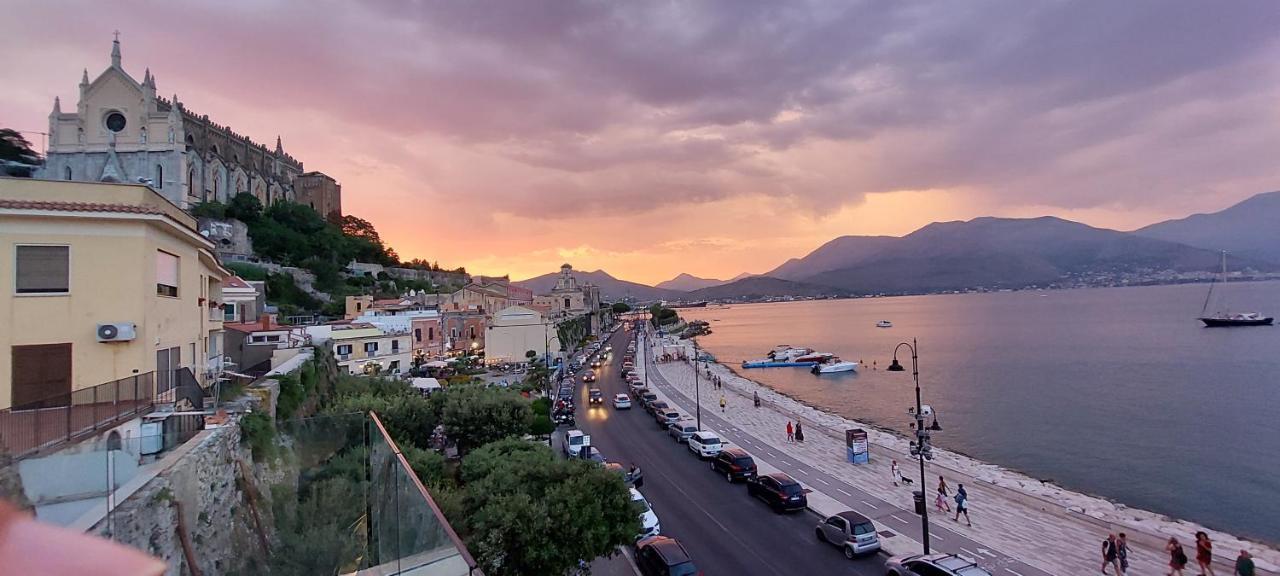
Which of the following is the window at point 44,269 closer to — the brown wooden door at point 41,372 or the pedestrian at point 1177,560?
the brown wooden door at point 41,372

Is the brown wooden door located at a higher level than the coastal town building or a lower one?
higher

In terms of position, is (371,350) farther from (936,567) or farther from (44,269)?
(936,567)

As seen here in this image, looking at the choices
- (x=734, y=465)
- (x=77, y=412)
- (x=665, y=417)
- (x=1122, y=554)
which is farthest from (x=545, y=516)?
(x=665, y=417)

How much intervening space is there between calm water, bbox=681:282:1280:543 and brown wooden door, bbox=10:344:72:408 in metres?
29.2

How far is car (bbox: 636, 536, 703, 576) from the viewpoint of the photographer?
11930 mm

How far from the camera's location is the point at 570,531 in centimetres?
1047

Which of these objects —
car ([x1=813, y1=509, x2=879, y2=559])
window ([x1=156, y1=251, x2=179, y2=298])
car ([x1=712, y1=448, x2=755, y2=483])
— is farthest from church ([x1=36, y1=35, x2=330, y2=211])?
car ([x1=813, y1=509, x2=879, y2=559])

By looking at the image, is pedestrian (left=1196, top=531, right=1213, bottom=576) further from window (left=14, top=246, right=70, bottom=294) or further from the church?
the church

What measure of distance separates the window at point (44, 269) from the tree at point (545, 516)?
7.17m

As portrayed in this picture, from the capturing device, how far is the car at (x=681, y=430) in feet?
83.0

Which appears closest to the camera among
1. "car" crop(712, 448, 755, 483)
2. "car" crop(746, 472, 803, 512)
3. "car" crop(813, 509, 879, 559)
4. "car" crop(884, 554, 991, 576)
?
"car" crop(884, 554, 991, 576)

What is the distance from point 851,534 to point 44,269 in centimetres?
1543

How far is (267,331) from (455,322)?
2611 cm

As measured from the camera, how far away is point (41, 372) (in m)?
8.96
